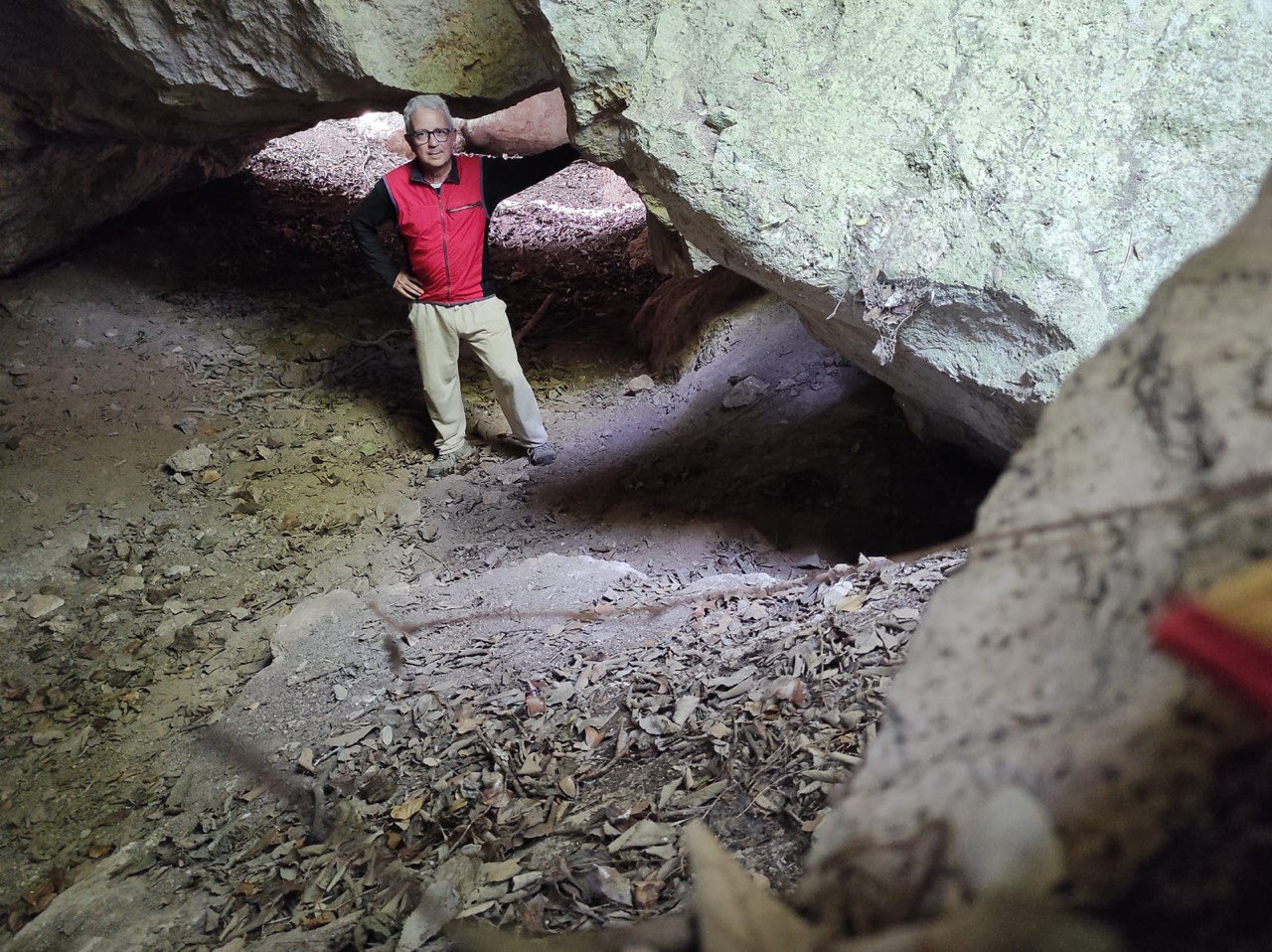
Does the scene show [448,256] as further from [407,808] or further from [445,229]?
[407,808]

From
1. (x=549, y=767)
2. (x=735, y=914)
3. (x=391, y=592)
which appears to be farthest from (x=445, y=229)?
(x=735, y=914)

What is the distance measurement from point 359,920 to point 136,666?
2.44 meters

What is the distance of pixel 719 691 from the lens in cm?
250

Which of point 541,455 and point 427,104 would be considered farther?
point 541,455

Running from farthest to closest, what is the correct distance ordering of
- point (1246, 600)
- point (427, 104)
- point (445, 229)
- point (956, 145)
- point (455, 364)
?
point (455, 364), point (445, 229), point (427, 104), point (956, 145), point (1246, 600)

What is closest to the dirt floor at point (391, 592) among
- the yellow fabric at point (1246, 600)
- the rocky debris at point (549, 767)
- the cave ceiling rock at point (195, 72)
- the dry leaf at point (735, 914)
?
the rocky debris at point (549, 767)

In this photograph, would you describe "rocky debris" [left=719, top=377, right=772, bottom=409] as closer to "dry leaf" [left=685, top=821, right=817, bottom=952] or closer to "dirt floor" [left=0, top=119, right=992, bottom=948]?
"dirt floor" [left=0, top=119, right=992, bottom=948]

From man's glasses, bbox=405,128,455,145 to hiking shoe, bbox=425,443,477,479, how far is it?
6.38 feet

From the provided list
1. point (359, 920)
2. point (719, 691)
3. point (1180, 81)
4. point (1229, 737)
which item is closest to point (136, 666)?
point (359, 920)

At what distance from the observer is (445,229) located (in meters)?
4.91

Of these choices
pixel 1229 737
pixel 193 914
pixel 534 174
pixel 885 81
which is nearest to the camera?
pixel 1229 737

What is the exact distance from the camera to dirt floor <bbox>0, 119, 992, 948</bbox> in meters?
2.17

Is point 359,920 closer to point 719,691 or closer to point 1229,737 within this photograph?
point 719,691

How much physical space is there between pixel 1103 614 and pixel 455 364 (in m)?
4.98
